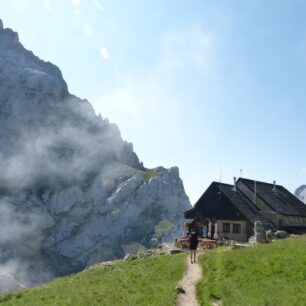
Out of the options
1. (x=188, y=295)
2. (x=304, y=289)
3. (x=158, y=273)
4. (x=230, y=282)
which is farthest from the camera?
(x=158, y=273)

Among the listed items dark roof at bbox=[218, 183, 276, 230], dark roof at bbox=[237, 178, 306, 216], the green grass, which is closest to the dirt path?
the green grass

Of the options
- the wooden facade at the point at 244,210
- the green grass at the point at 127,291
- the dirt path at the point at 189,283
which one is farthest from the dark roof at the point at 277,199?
the green grass at the point at 127,291

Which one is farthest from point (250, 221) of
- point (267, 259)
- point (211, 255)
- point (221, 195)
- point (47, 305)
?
point (47, 305)

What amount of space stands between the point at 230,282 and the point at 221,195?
3925cm

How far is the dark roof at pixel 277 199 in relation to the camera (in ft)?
226

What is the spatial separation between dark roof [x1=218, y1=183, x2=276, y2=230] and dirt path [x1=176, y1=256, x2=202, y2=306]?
28868 millimetres

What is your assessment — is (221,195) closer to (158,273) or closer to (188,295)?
(158,273)

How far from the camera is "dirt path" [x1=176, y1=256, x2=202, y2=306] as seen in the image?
840 inches

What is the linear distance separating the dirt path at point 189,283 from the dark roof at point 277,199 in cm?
3764

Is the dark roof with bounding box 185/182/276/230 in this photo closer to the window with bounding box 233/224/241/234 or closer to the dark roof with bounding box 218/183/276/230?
the dark roof with bounding box 218/183/276/230

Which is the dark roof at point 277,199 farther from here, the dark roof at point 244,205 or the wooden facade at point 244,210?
the dark roof at point 244,205

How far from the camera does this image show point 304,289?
68.0ft

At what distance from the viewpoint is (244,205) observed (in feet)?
210

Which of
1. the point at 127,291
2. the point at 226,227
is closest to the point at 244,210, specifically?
the point at 226,227
